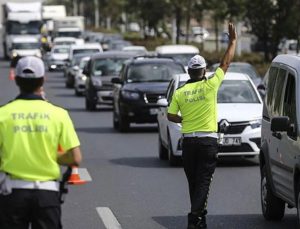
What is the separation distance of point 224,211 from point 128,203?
1391 millimetres

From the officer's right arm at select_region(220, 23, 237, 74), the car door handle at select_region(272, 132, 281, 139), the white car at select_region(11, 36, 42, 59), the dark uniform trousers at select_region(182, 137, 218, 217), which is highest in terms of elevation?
the officer's right arm at select_region(220, 23, 237, 74)

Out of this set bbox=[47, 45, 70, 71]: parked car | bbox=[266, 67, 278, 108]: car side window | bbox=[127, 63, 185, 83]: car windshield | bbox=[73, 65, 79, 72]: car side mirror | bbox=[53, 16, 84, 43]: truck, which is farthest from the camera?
bbox=[53, 16, 84, 43]: truck

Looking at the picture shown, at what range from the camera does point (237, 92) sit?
64.0 feet

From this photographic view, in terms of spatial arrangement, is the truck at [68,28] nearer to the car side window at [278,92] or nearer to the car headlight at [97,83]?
the car headlight at [97,83]

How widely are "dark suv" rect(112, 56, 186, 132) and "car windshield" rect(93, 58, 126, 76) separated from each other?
20.2 feet

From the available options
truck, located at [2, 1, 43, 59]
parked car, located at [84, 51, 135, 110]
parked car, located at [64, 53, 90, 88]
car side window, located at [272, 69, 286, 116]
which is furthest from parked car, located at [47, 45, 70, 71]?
car side window, located at [272, 69, 286, 116]

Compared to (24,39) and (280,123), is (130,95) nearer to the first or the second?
(280,123)

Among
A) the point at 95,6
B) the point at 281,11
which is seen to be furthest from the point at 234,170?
the point at 95,6

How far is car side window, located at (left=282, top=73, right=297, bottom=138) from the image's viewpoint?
11.0 m

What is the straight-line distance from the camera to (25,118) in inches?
289

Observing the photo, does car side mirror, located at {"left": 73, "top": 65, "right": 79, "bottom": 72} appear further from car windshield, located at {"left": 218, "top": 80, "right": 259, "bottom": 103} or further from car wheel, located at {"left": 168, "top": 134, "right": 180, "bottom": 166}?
car wheel, located at {"left": 168, "top": 134, "right": 180, "bottom": 166}

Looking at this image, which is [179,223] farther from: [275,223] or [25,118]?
[25,118]

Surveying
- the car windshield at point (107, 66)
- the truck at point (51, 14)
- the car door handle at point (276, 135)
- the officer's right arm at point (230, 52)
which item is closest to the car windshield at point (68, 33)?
the truck at point (51, 14)

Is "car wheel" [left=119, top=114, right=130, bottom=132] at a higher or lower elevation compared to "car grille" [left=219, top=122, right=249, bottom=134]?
lower
